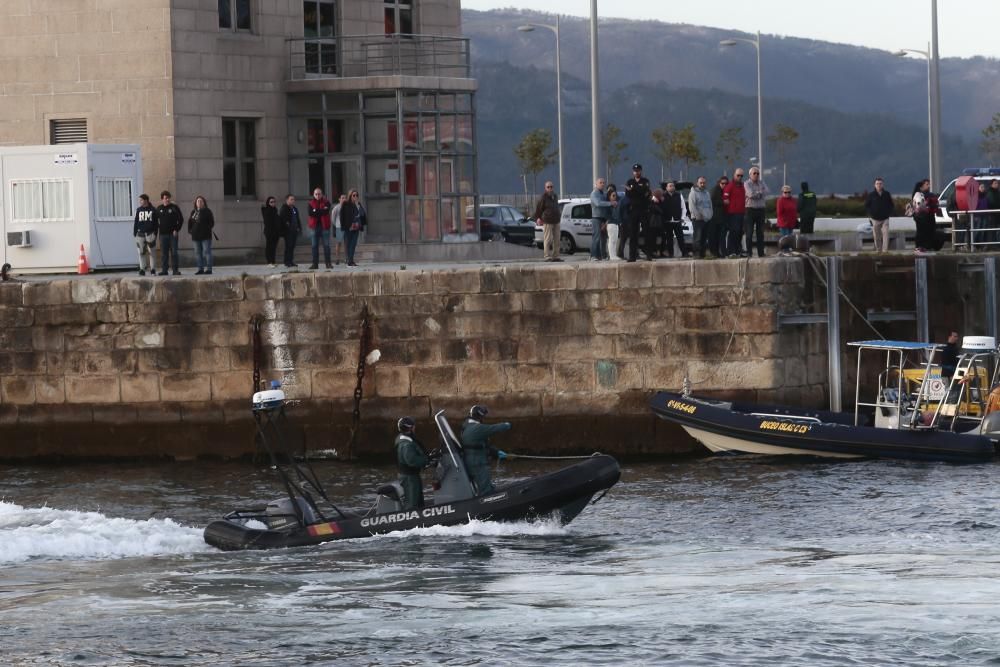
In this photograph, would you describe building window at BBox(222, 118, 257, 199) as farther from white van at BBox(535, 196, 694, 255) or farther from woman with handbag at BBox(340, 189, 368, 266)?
white van at BBox(535, 196, 694, 255)

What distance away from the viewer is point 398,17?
131ft

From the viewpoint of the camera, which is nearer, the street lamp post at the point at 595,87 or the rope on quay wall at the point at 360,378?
the rope on quay wall at the point at 360,378

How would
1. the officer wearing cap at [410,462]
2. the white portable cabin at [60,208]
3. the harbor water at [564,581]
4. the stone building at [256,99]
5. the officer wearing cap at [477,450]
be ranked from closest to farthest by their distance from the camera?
the harbor water at [564,581] < the officer wearing cap at [410,462] < the officer wearing cap at [477,450] < the white portable cabin at [60,208] < the stone building at [256,99]

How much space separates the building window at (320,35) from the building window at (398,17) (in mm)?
1785

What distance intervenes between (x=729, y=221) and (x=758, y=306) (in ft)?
11.7

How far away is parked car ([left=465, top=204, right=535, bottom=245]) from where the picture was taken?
1770 inches

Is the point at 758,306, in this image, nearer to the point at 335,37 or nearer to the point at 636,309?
the point at 636,309

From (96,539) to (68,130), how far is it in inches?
704

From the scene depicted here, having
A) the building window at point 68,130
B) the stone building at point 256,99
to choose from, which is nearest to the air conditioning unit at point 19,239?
the stone building at point 256,99

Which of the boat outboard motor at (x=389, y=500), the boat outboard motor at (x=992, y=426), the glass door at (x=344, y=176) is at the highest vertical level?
the glass door at (x=344, y=176)

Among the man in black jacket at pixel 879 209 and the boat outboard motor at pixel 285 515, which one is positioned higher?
the man in black jacket at pixel 879 209

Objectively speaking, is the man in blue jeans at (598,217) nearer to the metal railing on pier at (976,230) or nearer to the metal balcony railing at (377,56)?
the metal railing on pier at (976,230)

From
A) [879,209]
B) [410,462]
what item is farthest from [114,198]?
[410,462]

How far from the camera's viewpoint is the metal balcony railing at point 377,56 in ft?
123
